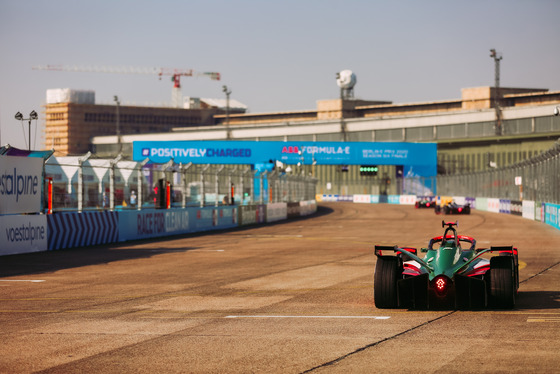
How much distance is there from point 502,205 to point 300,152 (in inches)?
1421

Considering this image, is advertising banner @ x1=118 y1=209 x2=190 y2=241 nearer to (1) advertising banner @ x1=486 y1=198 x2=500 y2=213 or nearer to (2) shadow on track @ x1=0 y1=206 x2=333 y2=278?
(2) shadow on track @ x1=0 y1=206 x2=333 y2=278

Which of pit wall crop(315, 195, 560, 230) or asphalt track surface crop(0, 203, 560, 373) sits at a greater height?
pit wall crop(315, 195, 560, 230)

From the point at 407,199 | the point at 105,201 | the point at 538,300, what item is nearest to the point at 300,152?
the point at 407,199

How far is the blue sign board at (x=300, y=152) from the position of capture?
9575cm

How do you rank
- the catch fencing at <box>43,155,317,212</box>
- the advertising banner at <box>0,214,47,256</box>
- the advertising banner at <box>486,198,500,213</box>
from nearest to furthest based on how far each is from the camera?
the advertising banner at <box>0,214,47,256</box> → the catch fencing at <box>43,155,317,212</box> → the advertising banner at <box>486,198,500,213</box>

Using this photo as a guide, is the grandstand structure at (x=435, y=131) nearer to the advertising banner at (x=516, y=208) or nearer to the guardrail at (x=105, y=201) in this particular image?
the advertising banner at (x=516, y=208)

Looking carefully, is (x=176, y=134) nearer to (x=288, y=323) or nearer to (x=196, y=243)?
(x=196, y=243)

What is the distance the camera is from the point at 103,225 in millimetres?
30203

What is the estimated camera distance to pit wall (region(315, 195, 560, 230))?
43.0m

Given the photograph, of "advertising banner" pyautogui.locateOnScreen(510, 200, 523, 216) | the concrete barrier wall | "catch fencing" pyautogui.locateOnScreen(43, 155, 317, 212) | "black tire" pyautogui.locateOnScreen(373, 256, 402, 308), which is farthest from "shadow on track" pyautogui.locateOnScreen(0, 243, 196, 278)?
"advertising banner" pyautogui.locateOnScreen(510, 200, 523, 216)

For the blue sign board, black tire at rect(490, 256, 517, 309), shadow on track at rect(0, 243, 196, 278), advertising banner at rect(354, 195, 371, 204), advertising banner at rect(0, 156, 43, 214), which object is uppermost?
the blue sign board

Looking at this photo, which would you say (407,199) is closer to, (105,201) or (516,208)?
(516,208)

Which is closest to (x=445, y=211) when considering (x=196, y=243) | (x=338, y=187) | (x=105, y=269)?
(x=196, y=243)

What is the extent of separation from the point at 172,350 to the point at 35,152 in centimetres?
1806
